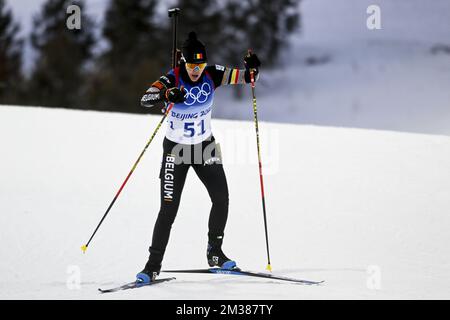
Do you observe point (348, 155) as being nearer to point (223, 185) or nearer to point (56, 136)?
point (56, 136)

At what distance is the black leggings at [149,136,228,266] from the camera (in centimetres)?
554

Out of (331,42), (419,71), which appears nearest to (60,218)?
(419,71)

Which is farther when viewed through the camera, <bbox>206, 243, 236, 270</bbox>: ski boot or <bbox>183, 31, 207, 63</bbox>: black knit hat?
<bbox>206, 243, 236, 270</bbox>: ski boot

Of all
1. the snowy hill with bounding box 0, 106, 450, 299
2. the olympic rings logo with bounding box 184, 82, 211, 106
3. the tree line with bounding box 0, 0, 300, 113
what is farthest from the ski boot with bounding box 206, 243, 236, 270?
the tree line with bounding box 0, 0, 300, 113

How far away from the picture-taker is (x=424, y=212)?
8555 mm

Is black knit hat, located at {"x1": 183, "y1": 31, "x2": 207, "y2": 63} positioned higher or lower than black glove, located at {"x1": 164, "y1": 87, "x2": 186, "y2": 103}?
higher

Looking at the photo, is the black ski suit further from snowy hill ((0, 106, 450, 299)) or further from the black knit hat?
snowy hill ((0, 106, 450, 299))

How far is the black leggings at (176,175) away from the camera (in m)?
5.54

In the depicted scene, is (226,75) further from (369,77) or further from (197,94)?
(369,77)

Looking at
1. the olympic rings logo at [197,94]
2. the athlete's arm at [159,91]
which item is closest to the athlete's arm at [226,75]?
the olympic rings logo at [197,94]

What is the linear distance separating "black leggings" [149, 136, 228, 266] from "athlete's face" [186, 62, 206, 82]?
0.49 metres

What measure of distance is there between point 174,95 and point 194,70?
325 mm

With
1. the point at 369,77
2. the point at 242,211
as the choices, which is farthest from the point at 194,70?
the point at 369,77

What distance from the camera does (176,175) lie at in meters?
5.54
